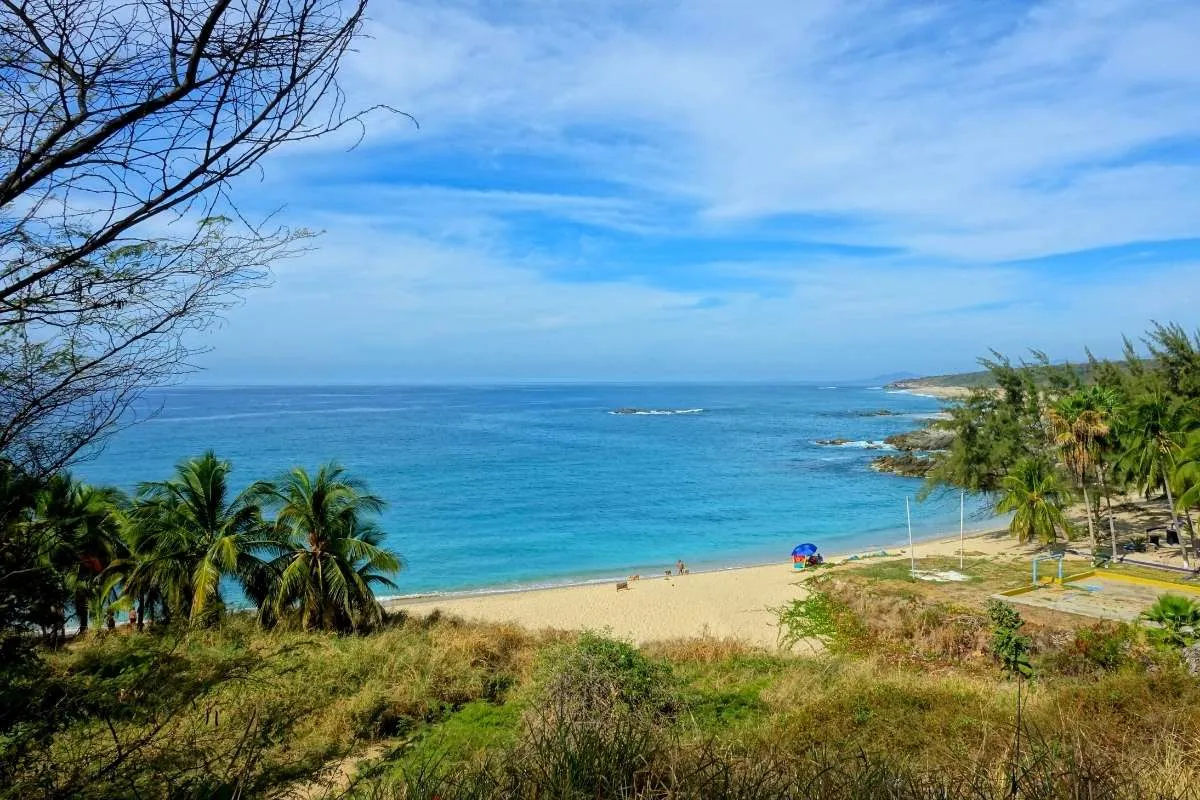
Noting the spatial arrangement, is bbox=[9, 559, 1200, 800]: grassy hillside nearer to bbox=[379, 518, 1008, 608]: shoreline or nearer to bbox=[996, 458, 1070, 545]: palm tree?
bbox=[996, 458, 1070, 545]: palm tree

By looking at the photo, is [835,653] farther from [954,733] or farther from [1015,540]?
[1015,540]

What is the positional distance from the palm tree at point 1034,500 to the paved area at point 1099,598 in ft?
20.6

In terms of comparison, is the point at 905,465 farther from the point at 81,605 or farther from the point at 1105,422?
the point at 81,605

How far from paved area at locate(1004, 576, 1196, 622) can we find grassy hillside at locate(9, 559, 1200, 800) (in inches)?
40.4

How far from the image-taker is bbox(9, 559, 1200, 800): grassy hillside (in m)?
2.90

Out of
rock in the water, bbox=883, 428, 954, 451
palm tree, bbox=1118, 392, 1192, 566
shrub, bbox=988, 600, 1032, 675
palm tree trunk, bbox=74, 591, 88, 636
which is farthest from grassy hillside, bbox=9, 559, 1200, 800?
rock in the water, bbox=883, 428, 954, 451

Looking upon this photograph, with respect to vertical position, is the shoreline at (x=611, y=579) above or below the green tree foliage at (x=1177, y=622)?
below

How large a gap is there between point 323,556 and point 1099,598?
19.3 metres

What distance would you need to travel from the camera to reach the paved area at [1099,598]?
15.1 m

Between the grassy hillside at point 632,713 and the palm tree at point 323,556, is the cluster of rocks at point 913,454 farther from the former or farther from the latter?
the palm tree at point 323,556

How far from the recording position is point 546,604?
83.1ft

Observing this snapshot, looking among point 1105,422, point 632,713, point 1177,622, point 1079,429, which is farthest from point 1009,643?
point 1105,422

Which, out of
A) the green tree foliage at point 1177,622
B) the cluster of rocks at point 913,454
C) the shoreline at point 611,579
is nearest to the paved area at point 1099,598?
the green tree foliage at point 1177,622

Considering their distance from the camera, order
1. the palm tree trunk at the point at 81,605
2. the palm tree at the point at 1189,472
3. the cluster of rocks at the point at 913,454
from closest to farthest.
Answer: the palm tree trunk at the point at 81,605, the palm tree at the point at 1189,472, the cluster of rocks at the point at 913,454
